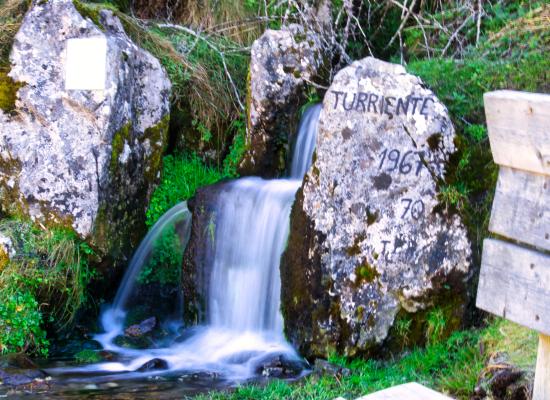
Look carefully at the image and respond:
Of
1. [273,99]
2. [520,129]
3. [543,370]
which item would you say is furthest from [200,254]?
[520,129]

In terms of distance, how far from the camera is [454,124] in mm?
5590

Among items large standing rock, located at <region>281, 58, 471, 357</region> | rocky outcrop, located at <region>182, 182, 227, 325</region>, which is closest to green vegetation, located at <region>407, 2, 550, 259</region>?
large standing rock, located at <region>281, 58, 471, 357</region>

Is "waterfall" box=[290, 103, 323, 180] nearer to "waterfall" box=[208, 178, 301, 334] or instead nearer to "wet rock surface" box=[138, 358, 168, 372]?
"waterfall" box=[208, 178, 301, 334]

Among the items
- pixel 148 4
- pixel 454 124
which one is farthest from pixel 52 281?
pixel 148 4

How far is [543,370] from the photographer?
2930 mm

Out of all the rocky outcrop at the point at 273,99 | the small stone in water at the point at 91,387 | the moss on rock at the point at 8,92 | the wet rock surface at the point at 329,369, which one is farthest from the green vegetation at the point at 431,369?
the moss on rock at the point at 8,92

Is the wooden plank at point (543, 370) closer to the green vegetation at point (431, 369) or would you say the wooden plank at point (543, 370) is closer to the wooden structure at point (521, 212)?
the wooden structure at point (521, 212)

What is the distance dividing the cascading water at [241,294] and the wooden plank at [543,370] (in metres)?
2.74

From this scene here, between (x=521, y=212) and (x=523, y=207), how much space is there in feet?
0.06

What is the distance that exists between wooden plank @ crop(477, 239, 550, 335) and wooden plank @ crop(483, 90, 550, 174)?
0.30 metres

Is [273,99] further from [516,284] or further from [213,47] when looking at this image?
[516,284]

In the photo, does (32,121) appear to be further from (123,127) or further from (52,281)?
A: (52,281)

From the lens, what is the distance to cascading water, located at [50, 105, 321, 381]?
569 cm

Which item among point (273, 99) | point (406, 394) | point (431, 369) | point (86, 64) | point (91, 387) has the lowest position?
point (91, 387)
